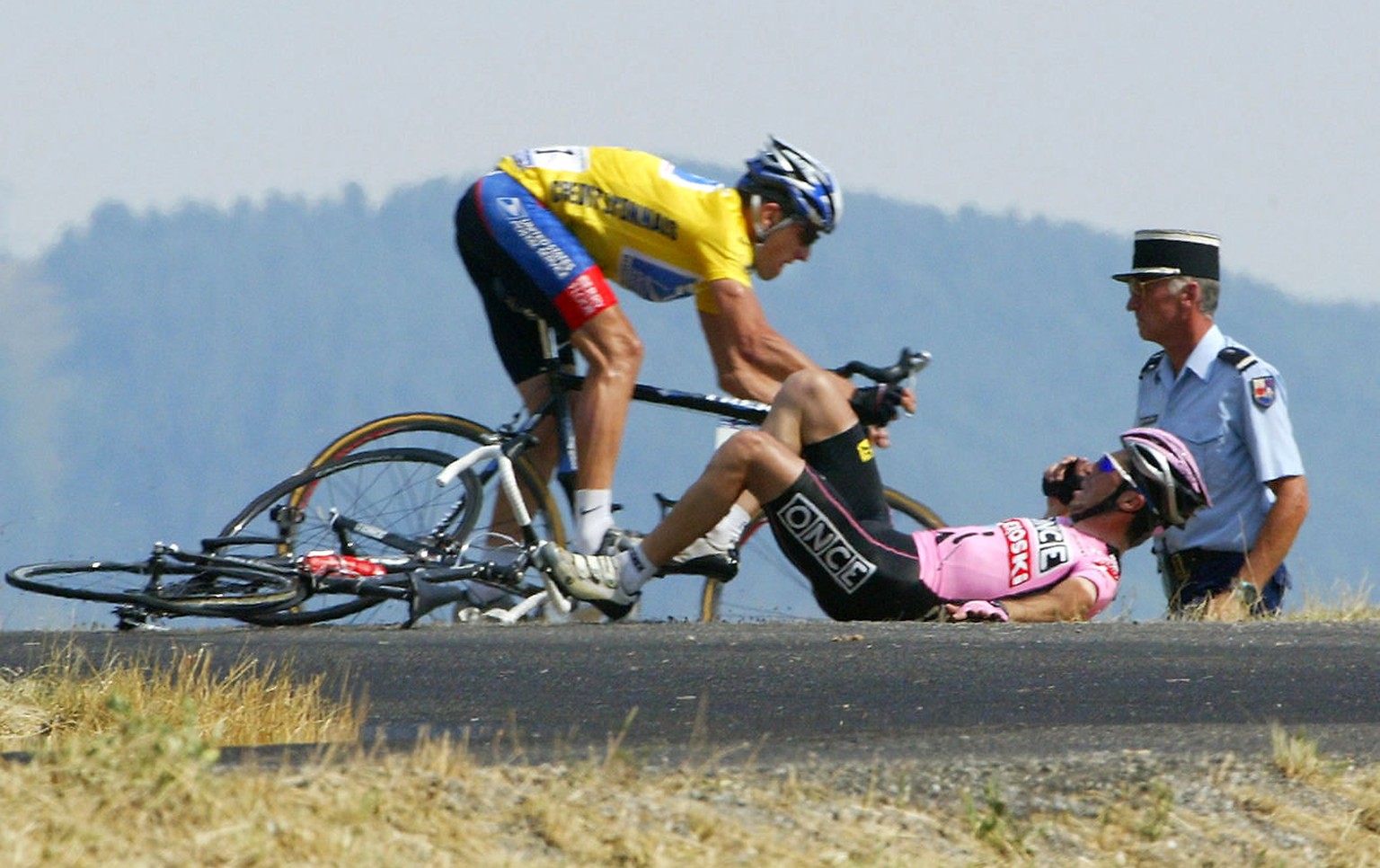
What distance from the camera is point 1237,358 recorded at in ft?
28.6

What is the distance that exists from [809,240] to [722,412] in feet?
2.47

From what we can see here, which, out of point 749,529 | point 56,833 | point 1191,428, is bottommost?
point 56,833

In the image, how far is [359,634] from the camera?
7.52 m

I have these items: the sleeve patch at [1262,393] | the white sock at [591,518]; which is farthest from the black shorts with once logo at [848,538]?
the sleeve patch at [1262,393]

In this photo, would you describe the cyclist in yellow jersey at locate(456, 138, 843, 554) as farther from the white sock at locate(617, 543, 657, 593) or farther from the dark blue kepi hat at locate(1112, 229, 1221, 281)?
the dark blue kepi hat at locate(1112, 229, 1221, 281)

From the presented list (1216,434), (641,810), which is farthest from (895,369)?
(641,810)

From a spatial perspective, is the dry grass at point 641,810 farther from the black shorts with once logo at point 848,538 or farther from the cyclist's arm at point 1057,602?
the cyclist's arm at point 1057,602

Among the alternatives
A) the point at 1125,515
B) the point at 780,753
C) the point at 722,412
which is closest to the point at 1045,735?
the point at 780,753

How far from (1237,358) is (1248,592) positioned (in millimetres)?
961

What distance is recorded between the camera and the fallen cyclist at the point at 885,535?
24.3 ft

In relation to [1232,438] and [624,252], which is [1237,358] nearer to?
[1232,438]

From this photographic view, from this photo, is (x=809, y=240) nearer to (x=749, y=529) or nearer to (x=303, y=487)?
(x=749, y=529)

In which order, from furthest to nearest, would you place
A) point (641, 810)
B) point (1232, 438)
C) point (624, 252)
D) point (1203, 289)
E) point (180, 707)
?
point (1203, 289)
point (1232, 438)
point (624, 252)
point (180, 707)
point (641, 810)

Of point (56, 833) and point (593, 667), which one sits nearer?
point (56, 833)
